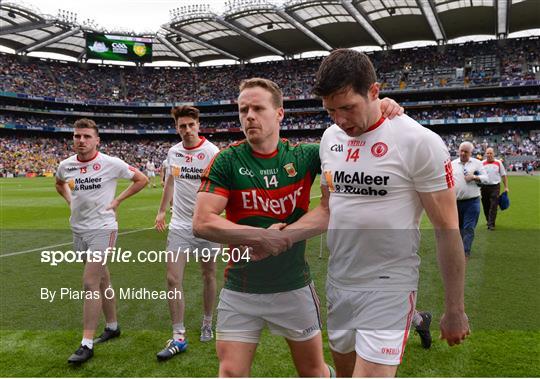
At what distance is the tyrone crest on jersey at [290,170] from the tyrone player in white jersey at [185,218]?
2090 millimetres

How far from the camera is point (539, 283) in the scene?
6.89 metres

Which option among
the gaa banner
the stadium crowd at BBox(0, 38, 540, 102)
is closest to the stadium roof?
the gaa banner

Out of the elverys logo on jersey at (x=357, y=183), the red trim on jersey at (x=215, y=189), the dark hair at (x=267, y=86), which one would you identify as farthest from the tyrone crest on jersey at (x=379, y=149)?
the red trim on jersey at (x=215, y=189)

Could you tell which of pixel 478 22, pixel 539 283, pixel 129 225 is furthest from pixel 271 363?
pixel 478 22

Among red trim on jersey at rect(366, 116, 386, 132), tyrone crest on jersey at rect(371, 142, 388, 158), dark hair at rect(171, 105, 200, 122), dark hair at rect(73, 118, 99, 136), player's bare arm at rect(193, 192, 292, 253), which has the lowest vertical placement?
player's bare arm at rect(193, 192, 292, 253)

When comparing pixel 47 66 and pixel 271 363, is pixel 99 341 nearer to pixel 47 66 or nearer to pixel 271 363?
pixel 271 363

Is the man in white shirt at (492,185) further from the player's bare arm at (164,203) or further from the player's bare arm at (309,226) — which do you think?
the player's bare arm at (309,226)

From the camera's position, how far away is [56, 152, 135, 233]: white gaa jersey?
16.6 feet

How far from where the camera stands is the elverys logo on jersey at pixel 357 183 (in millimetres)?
2359

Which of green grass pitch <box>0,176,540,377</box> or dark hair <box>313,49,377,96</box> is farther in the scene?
green grass pitch <box>0,176,540,377</box>

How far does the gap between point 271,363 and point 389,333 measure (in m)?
2.28

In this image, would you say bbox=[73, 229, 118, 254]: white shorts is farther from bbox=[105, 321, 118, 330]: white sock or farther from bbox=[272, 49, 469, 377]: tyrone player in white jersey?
bbox=[272, 49, 469, 377]: tyrone player in white jersey

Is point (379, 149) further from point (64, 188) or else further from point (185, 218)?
point (64, 188)

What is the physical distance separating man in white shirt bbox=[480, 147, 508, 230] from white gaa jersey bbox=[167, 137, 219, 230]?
838 cm
